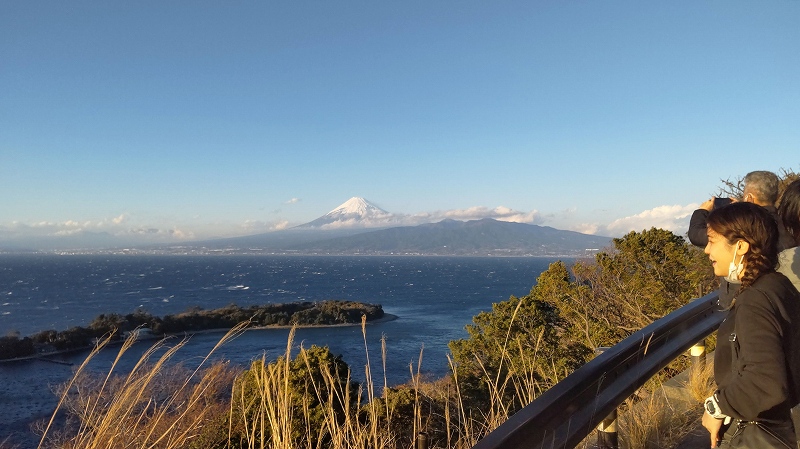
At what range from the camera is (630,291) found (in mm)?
14594

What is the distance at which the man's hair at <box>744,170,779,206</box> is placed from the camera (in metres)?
2.83

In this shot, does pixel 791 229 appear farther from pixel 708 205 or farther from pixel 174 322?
pixel 174 322

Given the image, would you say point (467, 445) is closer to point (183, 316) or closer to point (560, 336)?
point (560, 336)

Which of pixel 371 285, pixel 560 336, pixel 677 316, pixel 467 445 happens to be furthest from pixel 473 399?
pixel 371 285

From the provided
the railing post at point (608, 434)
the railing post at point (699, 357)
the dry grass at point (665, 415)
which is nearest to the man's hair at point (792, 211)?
the railing post at point (608, 434)

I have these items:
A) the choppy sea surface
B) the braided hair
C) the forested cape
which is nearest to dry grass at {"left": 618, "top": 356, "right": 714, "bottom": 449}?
the braided hair

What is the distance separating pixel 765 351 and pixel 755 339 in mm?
39

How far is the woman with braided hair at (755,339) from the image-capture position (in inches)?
58.9

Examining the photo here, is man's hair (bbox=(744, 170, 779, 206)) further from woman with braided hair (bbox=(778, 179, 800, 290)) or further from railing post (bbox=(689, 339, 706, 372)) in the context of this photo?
railing post (bbox=(689, 339, 706, 372))

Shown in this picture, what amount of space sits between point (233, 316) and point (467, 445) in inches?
2207

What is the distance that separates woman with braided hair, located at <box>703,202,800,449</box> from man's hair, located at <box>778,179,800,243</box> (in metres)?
0.60

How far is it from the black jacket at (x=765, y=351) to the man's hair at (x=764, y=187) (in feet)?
4.91

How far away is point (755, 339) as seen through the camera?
1503 millimetres

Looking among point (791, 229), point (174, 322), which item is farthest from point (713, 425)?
point (174, 322)
